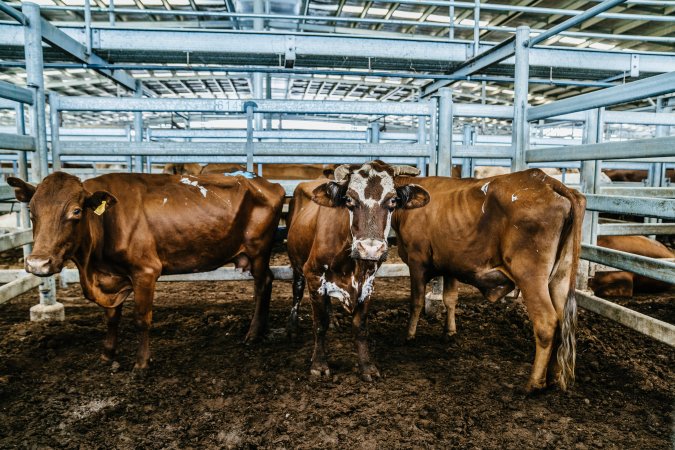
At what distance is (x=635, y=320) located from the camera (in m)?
3.38

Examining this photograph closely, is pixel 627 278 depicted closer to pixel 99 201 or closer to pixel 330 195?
pixel 330 195

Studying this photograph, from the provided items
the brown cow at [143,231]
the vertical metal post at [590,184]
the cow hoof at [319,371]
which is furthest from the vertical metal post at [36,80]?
the vertical metal post at [590,184]

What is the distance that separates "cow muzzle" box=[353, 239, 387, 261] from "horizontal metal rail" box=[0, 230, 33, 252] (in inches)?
107

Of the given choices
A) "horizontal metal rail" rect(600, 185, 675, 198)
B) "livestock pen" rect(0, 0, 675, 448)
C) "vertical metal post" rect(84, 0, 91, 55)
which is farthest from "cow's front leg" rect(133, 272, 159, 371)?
"horizontal metal rail" rect(600, 185, 675, 198)

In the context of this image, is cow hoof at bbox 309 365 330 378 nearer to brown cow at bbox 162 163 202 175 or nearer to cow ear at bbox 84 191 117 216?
cow ear at bbox 84 191 117 216

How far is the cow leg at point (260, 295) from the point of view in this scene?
4180mm

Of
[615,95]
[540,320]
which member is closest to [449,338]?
[540,320]

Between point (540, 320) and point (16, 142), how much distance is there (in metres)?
4.30

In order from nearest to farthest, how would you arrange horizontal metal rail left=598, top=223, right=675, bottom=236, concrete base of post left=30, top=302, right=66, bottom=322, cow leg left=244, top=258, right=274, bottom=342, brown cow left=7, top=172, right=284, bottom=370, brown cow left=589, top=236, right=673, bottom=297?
brown cow left=7, top=172, right=284, bottom=370, cow leg left=244, top=258, right=274, bottom=342, concrete base of post left=30, top=302, right=66, bottom=322, brown cow left=589, top=236, right=673, bottom=297, horizontal metal rail left=598, top=223, right=675, bottom=236

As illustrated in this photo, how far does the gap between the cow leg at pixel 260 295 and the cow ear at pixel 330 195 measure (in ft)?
4.02

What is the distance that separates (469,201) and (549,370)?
4.43ft

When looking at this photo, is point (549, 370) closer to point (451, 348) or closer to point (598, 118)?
point (451, 348)

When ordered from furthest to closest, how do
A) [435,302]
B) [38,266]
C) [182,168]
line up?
[182,168] < [435,302] < [38,266]

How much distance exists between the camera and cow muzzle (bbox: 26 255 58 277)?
114 inches
